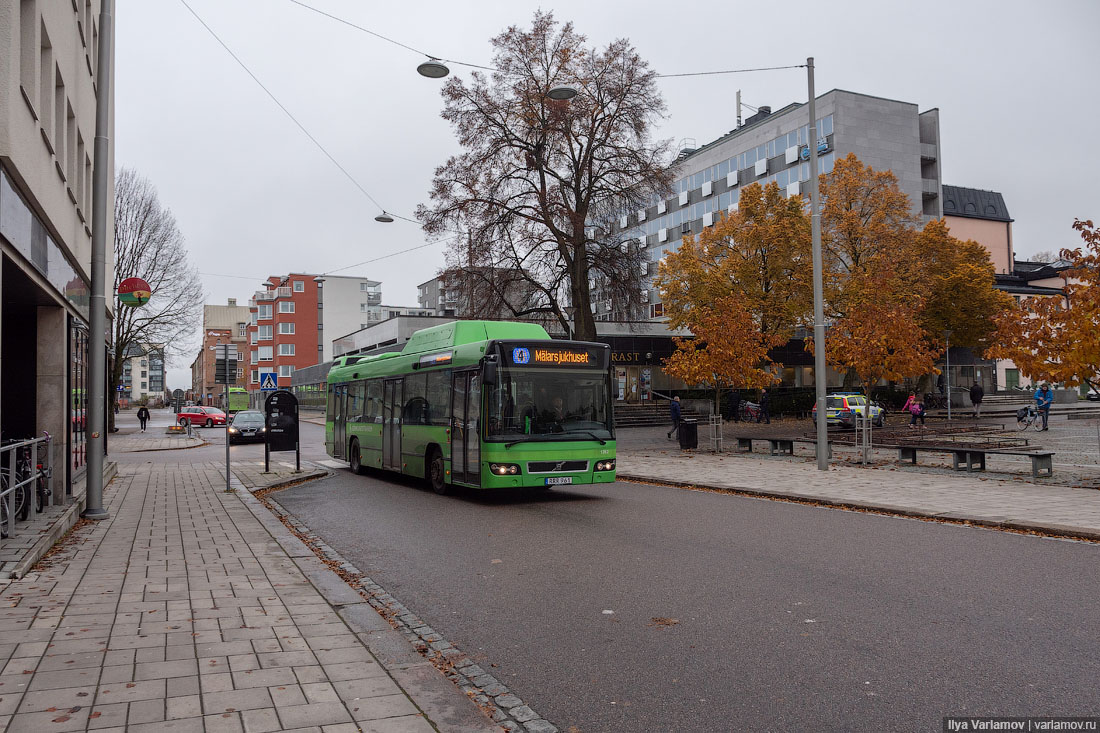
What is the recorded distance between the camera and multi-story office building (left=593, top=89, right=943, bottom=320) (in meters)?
53.7

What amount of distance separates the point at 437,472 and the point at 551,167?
1876 cm

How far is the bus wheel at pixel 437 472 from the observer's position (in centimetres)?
1453

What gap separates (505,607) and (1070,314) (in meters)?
12.7

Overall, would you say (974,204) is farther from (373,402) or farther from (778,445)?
(373,402)

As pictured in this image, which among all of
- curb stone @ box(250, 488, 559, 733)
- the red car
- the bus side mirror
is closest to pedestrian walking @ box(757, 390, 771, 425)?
the bus side mirror

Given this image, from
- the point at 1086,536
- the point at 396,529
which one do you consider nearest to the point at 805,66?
the point at 1086,536

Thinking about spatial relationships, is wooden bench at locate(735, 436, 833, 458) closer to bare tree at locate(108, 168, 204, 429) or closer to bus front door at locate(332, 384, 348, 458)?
bus front door at locate(332, 384, 348, 458)

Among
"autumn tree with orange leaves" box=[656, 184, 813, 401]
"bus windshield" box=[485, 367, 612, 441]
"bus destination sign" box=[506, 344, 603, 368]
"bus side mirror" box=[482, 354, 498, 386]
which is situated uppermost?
"autumn tree with orange leaves" box=[656, 184, 813, 401]

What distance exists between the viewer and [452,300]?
102ft

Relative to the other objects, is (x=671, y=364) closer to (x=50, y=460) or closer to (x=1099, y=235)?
(x=1099, y=235)

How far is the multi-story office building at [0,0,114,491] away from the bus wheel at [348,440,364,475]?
20.3 ft

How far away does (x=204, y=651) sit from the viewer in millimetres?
5008

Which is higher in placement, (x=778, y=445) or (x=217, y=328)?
(x=217, y=328)

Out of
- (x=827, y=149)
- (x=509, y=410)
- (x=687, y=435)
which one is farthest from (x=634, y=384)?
(x=509, y=410)
